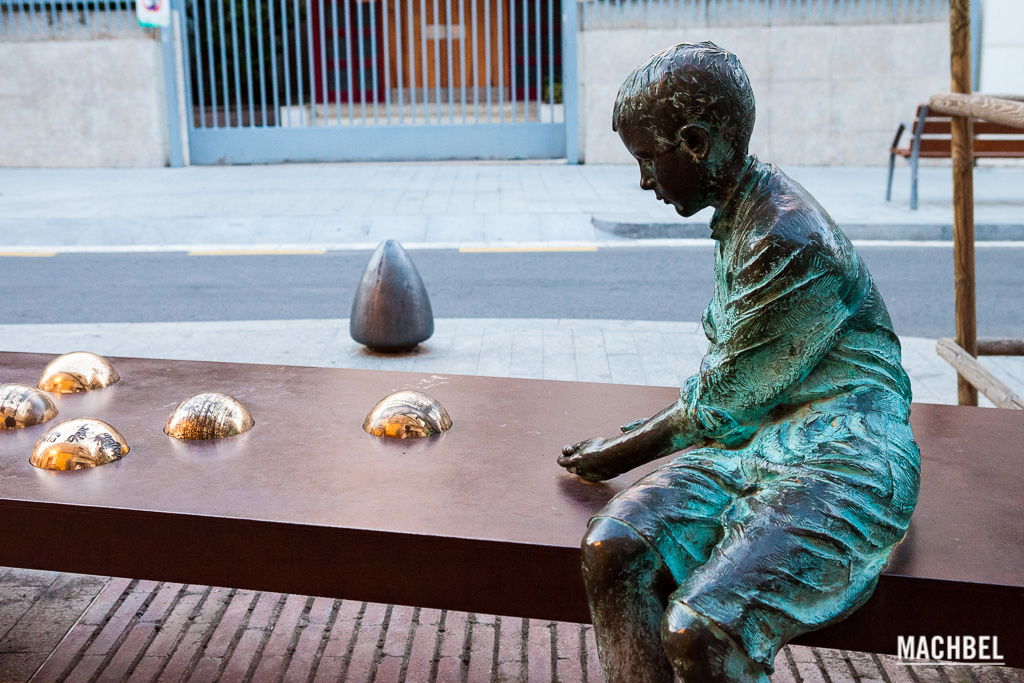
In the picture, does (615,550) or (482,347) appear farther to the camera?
(482,347)

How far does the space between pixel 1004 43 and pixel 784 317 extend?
1367 centimetres

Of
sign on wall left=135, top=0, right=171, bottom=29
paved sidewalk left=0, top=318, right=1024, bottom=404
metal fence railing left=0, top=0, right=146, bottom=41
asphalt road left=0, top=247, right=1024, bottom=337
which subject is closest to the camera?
paved sidewalk left=0, top=318, right=1024, bottom=404

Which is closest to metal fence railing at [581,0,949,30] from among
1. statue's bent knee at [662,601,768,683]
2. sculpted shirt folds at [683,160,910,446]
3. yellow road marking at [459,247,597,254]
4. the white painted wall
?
the white painted wall

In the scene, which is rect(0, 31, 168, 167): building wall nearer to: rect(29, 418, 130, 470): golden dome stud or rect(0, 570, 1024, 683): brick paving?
rect(0, 570, 1024, 683): brick paving

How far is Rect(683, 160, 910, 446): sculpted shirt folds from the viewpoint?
2.11 metres

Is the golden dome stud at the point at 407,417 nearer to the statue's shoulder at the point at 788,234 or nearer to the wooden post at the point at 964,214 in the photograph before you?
the statue's shoulder at the point at 788,234

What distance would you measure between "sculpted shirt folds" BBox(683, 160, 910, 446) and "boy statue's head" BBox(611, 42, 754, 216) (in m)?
0.08

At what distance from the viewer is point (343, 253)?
31.8ft

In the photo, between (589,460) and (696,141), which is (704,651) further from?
(696,141)

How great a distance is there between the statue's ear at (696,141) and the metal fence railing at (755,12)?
12.8 m

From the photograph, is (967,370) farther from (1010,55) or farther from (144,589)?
(1010,55)

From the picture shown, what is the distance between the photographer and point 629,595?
6.53 ft

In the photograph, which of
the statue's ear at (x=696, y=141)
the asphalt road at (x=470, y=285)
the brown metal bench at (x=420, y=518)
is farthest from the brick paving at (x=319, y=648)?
the asphalt road at (x=470, y=285)

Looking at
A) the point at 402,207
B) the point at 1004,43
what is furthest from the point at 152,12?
the point at 1004,43
